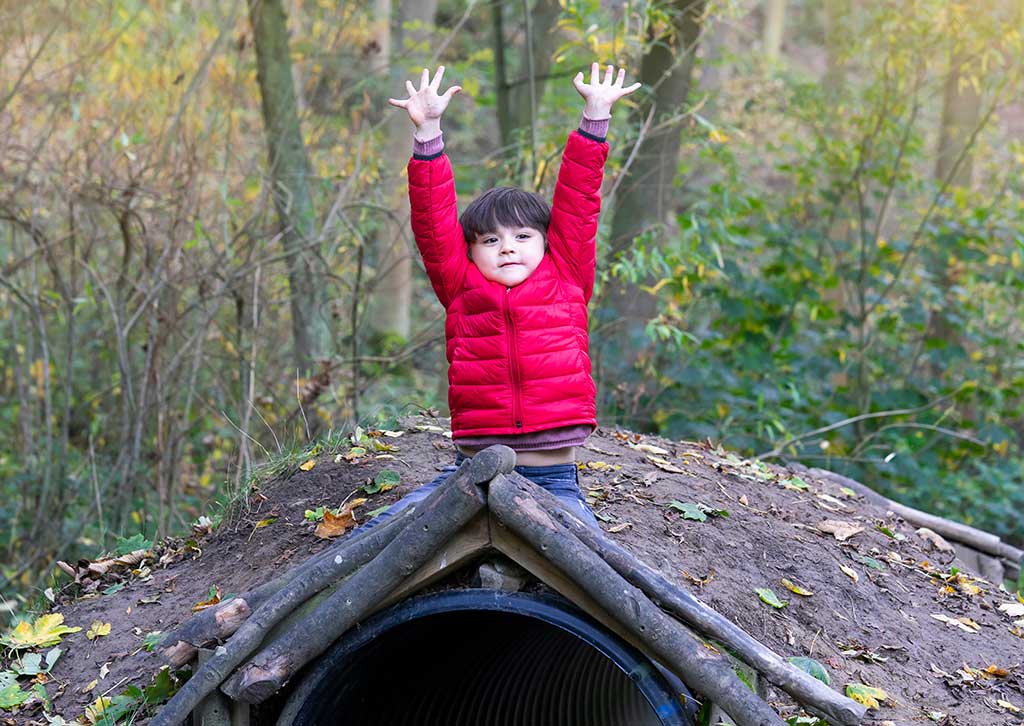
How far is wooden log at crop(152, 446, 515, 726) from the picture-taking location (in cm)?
373

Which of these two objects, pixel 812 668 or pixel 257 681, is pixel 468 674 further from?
pixel 257 681

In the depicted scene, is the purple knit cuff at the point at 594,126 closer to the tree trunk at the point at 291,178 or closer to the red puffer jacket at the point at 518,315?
the red puffer jacket at the point at 518,315

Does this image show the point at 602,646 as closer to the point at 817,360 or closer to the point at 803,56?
the point at 817,360

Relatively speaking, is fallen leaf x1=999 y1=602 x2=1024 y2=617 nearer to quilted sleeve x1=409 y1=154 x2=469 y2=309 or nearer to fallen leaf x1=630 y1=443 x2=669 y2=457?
fallen leaf x1=630 y1=443 x2=669 y2=457

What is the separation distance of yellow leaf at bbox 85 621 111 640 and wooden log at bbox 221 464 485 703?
4.89 feet

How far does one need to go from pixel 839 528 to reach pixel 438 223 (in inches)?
122

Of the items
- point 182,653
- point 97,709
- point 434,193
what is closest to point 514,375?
point 434,193

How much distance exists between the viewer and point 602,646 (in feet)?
12.4

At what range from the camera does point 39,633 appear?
5.05 metres

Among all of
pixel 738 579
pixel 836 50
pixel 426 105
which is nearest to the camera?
pixel 426 105

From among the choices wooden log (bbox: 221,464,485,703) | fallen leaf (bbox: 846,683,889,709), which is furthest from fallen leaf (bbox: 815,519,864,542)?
wooden log (bbox: 221,464,485,703)

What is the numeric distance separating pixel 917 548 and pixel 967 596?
0.61 meters

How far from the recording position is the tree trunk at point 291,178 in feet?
27.1

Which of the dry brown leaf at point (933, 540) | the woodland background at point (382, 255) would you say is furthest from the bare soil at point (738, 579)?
the woodland background at point (382, 255)
